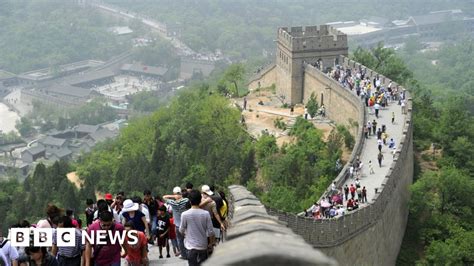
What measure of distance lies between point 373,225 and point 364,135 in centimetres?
1232

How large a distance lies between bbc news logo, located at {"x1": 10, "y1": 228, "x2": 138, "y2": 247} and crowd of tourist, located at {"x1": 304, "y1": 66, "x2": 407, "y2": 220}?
1094cm

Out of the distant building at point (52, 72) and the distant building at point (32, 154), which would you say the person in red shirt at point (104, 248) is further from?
the distant building at point (52, 72)

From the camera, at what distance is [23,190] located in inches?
2208

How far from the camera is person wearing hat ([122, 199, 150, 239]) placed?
14.5 meters

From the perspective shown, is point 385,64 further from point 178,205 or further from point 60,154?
point 60,154

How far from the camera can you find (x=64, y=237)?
12531mm

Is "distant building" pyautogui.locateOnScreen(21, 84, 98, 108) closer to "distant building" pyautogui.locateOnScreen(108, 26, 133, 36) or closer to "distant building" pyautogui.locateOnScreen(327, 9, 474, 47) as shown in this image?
"distant building" pyautogui.locateOnScreen(108, 26, 133, 36)

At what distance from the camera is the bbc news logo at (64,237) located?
12.1 metres

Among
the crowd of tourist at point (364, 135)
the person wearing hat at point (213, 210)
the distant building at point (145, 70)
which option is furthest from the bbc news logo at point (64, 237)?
the distant building at point (145, 70)

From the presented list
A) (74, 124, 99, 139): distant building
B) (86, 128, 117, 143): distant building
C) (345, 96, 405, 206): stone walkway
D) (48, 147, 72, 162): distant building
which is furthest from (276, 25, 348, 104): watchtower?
(74, 124, 99, 139): distant building

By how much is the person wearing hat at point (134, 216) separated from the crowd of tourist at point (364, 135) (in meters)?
8.94

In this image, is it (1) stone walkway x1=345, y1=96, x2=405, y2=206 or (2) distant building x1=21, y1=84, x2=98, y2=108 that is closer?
(1) stone walkway x1=345, y1=96, x2=405, y2=206

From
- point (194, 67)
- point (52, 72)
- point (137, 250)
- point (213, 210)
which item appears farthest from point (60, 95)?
point (137, 250)

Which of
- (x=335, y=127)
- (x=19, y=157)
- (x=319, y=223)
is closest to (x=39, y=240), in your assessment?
(x=319, y=223)
